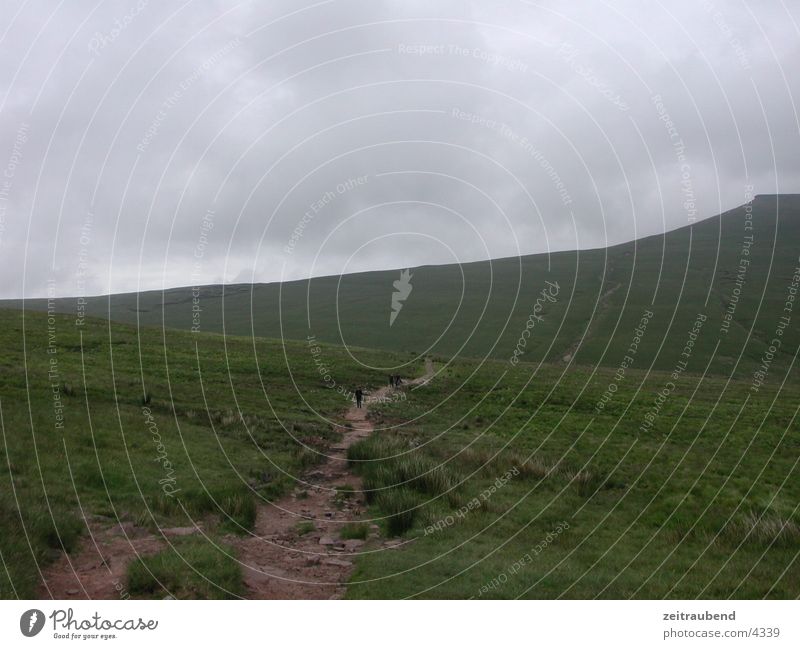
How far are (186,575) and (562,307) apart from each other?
361 feet

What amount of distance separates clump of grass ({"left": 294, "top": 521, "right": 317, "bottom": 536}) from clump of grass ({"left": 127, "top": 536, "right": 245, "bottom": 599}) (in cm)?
244

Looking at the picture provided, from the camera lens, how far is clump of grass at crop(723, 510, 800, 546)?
11938 millimetres

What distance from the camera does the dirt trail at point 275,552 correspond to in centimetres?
853

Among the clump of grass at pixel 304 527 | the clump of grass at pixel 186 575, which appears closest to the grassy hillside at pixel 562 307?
the clump of grass at pixel 304 527

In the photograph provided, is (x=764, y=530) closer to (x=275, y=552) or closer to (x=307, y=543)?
(x=307, y=543)

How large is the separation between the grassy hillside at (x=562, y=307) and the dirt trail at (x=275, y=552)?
5536 cm

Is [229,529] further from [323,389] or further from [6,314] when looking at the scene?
[6,314]

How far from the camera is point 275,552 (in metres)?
10.8

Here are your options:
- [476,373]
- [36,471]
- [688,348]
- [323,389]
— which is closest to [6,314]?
[323,389]

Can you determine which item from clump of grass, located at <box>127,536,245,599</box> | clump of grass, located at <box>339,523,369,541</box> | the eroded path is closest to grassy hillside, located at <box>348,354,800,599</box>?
the eroded path

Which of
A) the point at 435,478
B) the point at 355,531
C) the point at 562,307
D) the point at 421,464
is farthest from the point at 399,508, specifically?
the point at 562,307

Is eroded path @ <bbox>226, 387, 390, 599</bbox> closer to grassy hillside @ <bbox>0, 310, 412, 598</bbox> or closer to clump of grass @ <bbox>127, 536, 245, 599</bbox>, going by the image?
clump of grass @ <bbox>127, 536, 245, 599</bbox>

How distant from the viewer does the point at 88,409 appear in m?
19.1

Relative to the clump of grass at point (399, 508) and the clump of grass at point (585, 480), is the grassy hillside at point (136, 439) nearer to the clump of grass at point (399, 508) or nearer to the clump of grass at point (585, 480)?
the clump of grass at point (399, 508)
